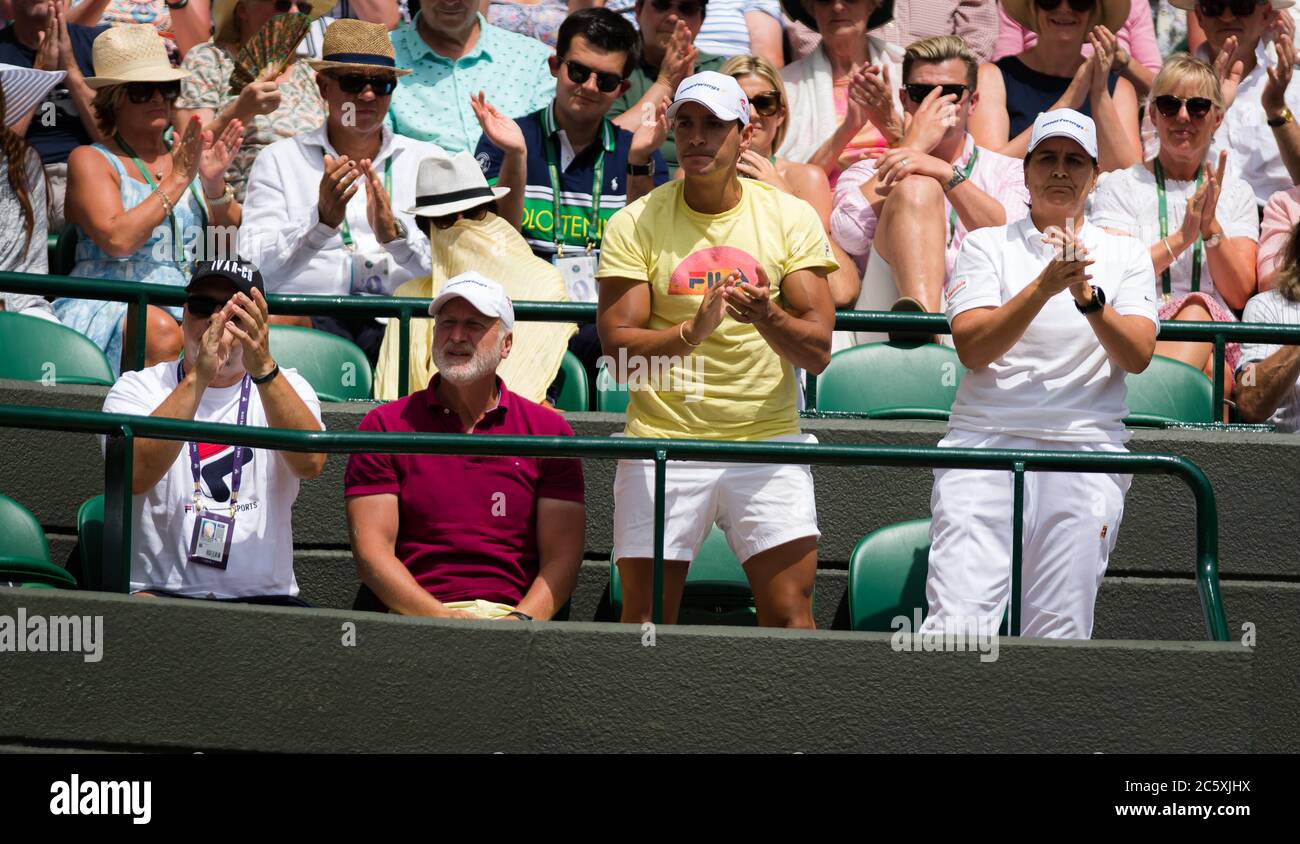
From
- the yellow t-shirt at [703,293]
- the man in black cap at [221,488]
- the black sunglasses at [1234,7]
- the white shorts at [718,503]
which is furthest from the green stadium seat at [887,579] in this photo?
the black sunglasses at [1234,7]

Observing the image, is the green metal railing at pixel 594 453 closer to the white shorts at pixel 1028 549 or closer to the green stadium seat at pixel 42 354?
the white shorts at pixel 1028 549

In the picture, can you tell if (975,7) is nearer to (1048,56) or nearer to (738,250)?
(1048,56)

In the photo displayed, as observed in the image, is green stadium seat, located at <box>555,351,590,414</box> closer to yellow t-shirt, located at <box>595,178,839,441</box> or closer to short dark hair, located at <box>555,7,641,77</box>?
yellow t-shirt, located at <box>595,178,839,441</box>

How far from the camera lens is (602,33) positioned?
8156 mm

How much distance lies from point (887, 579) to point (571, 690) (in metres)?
1.29

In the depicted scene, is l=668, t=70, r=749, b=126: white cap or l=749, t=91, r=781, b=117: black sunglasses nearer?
l=668, t=70, r=749, b=126: white cap

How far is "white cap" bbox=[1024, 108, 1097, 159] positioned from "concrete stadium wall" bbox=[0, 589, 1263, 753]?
1584mm

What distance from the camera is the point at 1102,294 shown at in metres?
6.12

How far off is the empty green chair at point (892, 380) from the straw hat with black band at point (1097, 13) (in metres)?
2.59

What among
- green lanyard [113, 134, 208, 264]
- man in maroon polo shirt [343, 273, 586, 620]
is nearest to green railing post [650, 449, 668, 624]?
man in maroon polo shirt [343, 273, 586, 620]

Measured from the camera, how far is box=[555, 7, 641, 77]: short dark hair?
26.8 feet

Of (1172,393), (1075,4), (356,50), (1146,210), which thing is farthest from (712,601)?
(1075,4)

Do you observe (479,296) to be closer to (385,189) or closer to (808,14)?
(385,189)

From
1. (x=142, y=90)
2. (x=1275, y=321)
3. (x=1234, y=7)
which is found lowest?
(x=1275, y=321)
